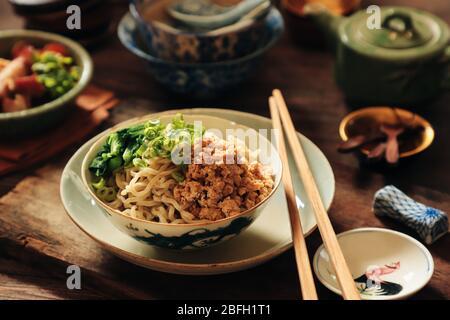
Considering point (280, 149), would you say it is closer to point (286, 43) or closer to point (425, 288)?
point (425, 288)

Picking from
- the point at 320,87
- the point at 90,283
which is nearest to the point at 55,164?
the point at 90,283

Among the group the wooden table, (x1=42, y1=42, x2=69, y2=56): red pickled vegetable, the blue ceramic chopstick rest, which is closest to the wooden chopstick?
the wooden table

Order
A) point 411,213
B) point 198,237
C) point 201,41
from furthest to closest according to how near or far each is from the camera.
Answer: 1. point 201,41
2. point 411,213
3. point 198,237

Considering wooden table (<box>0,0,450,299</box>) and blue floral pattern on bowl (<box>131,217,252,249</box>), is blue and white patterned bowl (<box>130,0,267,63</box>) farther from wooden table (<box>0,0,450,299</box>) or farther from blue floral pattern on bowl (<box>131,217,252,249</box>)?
blue floral pattern on bowl (<box>131,217,252,249</box>)

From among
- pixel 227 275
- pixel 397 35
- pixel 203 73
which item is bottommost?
pixel 227 275

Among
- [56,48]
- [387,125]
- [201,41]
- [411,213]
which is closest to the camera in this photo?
[411,213]

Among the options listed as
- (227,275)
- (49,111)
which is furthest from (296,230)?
(49,111)

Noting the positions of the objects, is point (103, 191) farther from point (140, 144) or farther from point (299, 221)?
point (299, 221)
